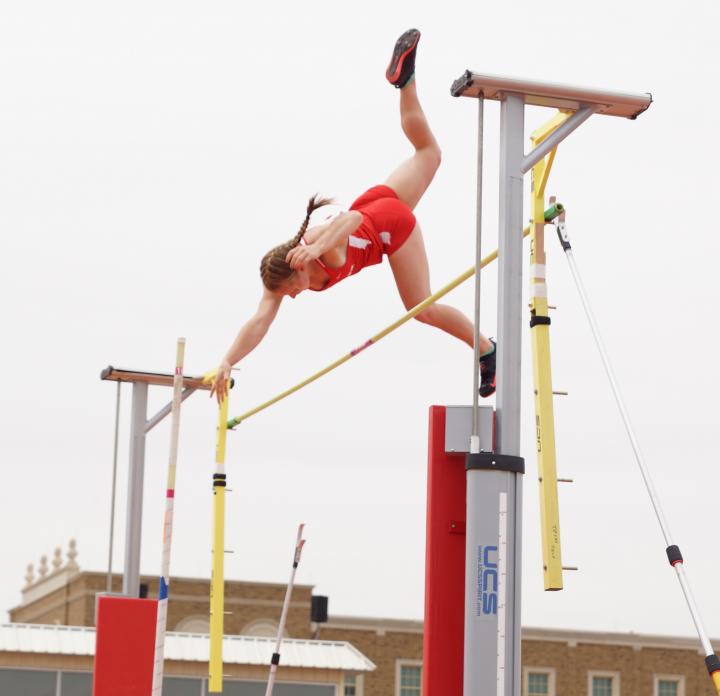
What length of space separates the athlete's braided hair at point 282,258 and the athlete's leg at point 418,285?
19.5 inches

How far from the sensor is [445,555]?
5.98m

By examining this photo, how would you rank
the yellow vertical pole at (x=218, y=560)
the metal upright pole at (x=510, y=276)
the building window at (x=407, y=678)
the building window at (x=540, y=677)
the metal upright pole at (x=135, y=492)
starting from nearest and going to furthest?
1. the metal upright pole at (x=510, y=276)
2. the yellow vertical pole at (x=218, y=560)
3. the metal upright pole at (x=135, y=492)
4. the building window at (x=407, y=678)
5. the building window at (x=540, y=677)

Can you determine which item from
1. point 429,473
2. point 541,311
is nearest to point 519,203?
point 541,311

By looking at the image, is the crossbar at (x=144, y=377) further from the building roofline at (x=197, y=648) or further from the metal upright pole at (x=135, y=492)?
the building roofline at (x=197, y=648)

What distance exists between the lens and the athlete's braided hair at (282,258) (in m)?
7.67

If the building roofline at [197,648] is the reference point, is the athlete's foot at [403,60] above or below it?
above

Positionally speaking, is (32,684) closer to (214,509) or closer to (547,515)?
(214,509)

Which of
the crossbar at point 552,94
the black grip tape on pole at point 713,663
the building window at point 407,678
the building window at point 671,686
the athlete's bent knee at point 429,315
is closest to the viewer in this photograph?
the black grip tape on pole at point 713,663

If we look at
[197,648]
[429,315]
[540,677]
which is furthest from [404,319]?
[540,677]

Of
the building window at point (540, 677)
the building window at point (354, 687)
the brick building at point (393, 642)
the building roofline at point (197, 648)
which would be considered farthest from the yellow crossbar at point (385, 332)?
the building window at point (540, 677)

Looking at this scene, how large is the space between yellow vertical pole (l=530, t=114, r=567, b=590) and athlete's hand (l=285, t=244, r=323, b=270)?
4.34ft

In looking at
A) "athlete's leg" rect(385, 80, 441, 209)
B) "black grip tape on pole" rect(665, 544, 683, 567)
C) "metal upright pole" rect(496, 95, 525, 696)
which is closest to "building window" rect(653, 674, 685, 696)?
"athlete's leg" rect(385, 80, 441, 209)

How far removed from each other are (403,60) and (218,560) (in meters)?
3.73

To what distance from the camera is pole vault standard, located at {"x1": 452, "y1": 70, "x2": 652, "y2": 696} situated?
5.67m
